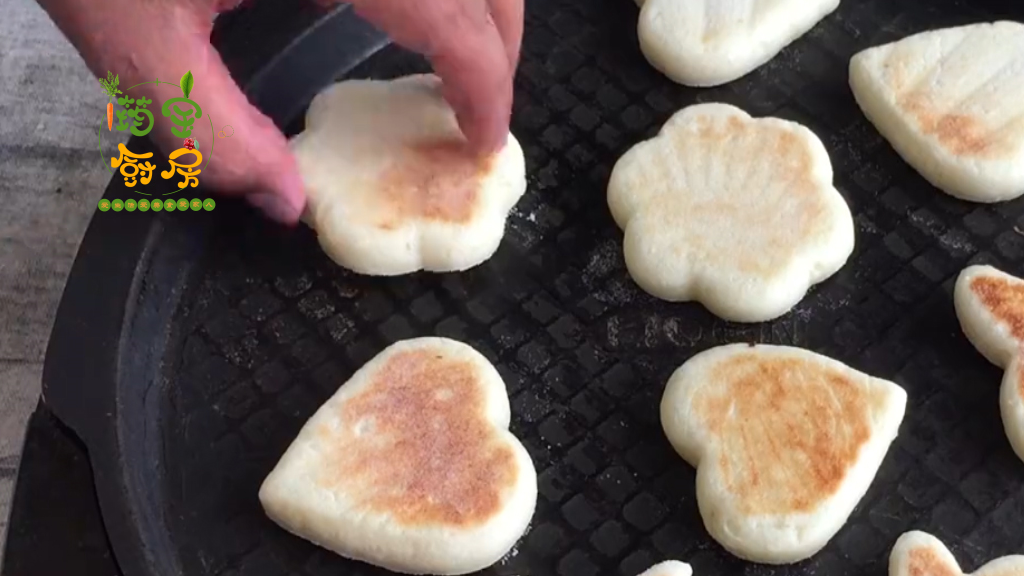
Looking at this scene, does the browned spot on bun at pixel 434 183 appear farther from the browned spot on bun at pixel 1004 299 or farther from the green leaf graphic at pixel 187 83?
the browned spot on bun at pixel 1004 299

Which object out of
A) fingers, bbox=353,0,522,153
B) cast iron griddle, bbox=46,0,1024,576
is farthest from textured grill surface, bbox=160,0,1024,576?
fingers, bbox=353,0,522,153

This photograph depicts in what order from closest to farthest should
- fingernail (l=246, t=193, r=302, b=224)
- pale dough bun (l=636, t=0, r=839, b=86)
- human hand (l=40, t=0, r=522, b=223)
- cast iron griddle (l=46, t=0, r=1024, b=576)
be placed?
human hand (l=40, t=0, r=522, b=223)
cast iron griddle (l=46, t=0, r=1024, b=576)
fingernail (l=246, t=193, r=302, b=224)
pale dough bun (l=636, t=0, r=839, b=86)

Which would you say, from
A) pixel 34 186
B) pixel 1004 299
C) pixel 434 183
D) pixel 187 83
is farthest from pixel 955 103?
pixel 34 186

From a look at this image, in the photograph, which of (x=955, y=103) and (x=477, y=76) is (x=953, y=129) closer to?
(x=955, y=103)

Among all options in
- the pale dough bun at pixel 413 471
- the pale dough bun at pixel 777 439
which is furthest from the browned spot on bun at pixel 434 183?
the pale dough bun at pixel 777 439

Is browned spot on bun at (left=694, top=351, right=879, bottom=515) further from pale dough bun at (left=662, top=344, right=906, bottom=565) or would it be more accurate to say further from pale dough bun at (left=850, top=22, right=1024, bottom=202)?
pale dough bun at (left=850, top=22, right=1024, bottom=202)

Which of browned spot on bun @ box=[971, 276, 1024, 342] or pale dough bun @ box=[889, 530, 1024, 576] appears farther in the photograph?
browned spot on bun @ box=[971, 276, 1024, 342]
